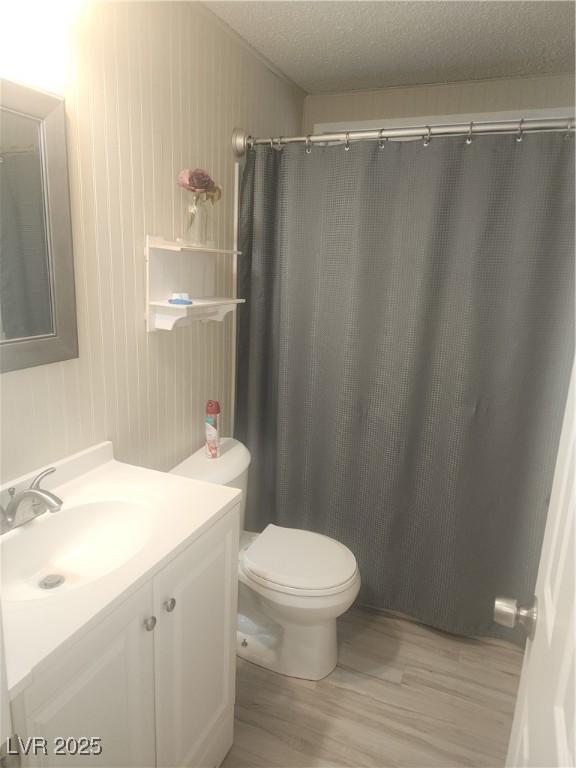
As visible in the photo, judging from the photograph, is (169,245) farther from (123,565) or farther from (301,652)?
(301,652)

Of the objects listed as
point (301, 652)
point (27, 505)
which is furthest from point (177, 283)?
point (301, 652)

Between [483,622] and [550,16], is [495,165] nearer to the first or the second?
[550,16]

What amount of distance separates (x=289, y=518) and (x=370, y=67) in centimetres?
197

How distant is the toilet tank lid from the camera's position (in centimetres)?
181

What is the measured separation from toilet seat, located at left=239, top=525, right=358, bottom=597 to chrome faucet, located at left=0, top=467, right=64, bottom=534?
2.63 ft

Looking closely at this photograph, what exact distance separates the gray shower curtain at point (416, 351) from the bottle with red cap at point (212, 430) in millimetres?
332

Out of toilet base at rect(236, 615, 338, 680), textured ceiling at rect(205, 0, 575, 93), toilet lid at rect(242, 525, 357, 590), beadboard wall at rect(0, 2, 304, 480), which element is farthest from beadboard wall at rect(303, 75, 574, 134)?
toilet base at rect(236, 615, 338, 680)

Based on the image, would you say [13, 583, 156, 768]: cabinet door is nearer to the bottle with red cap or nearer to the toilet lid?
the toilet lid

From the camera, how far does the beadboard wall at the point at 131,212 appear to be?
131 cm

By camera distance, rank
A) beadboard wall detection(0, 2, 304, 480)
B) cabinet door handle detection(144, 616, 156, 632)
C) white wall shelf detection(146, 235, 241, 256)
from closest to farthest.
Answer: cabinet door handle detection(144, 616, 156, 632), beadboard wall detection(0, 2, 304, 480), white wall shelf detection(146, 235, 241, 256)

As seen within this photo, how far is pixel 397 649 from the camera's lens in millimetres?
2045

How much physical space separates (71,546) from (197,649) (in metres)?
0.42

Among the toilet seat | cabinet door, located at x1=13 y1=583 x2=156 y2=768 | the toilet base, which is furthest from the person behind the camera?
the toilet base

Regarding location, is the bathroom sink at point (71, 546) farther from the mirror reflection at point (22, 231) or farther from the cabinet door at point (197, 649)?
the mirror reflection at point (22, 231)
